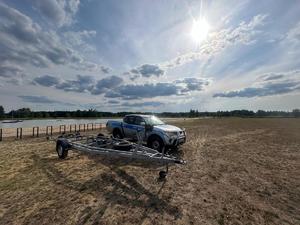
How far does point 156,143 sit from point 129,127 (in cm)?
256

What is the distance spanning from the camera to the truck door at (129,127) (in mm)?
11430

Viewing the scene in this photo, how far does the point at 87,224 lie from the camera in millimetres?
3621

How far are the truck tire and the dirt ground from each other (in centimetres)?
194

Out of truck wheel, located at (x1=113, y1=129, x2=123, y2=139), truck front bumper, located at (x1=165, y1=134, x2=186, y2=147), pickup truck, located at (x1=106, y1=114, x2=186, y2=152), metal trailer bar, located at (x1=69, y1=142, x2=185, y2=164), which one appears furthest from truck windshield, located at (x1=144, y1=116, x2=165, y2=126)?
metal trailer bar, located at (x1=69, y1=142, x2=185, y2=164)

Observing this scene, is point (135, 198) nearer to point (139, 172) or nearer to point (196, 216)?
point (196, 216)

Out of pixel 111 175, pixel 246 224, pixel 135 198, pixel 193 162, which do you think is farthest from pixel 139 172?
pixel 246 224

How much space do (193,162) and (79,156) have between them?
5.31m

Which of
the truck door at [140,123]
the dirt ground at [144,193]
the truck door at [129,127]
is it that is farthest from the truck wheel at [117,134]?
the dirt ground at [144,193]

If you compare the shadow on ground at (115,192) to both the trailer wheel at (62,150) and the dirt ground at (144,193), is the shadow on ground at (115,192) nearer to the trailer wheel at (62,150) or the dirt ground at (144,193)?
the dirt ground at (144,193)

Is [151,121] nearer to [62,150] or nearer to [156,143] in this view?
A: [156,143]

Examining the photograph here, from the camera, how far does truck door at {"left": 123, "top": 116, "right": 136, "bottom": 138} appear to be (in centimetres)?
1143

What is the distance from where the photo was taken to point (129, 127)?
38.2 feet

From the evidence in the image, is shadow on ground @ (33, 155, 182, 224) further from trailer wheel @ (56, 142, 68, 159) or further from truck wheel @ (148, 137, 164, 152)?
truck wheel @ (148, 137, 164, 152)

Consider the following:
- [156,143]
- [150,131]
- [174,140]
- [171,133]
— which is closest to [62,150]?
[150,131]
